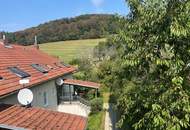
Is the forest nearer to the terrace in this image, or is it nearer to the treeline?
the terrace

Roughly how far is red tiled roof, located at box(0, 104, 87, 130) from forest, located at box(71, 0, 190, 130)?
2.61 meters

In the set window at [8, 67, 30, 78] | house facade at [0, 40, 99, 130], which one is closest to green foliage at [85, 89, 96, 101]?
house facade at [0, 40, 99, 130]

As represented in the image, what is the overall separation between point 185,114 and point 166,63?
59.2 inches

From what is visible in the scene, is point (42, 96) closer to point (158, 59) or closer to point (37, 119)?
point (37, 119)

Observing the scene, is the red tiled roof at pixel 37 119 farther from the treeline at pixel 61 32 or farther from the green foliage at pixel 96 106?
the treeline at pixel 61 32

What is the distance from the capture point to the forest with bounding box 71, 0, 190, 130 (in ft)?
32.5

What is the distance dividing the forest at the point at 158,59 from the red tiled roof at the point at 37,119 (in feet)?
8.58

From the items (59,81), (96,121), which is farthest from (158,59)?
(59,81)

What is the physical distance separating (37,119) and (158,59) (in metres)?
5.57

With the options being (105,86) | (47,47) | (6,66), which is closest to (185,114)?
(6,66)

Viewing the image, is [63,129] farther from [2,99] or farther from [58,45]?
[58,45]

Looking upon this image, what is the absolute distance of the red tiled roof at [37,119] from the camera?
41.4ft

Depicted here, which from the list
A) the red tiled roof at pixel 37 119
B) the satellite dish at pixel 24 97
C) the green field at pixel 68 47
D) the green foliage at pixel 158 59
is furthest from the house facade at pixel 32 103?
the green field at pixel 68 47

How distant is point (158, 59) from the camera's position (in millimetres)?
10492
